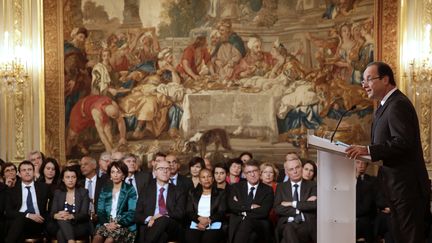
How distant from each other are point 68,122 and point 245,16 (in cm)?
327

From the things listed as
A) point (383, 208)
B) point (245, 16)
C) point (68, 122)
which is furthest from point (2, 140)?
point (383, 208)

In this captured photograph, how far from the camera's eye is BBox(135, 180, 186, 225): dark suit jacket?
9289mm

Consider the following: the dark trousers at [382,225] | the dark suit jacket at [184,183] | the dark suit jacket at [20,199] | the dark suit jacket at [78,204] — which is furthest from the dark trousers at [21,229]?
the dark trousers at [382,225]

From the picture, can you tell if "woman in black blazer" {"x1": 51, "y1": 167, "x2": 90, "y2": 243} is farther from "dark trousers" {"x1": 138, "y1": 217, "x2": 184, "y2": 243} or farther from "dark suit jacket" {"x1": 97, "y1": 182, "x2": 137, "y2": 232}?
"dark trousers" {"x1": 138, "y1": 217, "x2": 184, "y2": 243}

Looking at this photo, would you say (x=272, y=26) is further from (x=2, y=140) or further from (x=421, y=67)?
(x=2, y=140)

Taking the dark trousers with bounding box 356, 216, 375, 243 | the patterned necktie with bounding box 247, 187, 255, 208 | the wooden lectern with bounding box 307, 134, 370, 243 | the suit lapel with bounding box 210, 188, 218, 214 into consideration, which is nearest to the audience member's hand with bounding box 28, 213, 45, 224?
the suit lapel with bounding box 210, 188, 218, 214

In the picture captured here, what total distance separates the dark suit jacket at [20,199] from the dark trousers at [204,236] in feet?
6.31

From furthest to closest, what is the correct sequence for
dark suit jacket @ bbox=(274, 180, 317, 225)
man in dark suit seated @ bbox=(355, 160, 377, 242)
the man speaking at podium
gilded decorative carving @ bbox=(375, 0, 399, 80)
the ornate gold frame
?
the ornate gold frame
gilded decorative carving @ bbox=(375, 0, 399, 80)
man in dark suit seated @ bbox=(355, 160, 377, 242)
dark suit jacket @ bbox=(274, 180, 317, 225)
the man speaking at podium

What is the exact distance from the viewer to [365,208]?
30.1 ft

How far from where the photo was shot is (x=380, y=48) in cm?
1141

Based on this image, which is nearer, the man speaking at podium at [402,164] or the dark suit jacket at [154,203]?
the man speaking at podium at [402,164]

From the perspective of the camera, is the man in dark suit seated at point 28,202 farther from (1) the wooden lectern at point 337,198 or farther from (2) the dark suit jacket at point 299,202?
(1) the wooden lectern at point 337,198

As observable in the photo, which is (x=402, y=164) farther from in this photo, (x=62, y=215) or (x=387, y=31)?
(x=387, y=31)

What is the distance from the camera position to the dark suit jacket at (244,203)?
30.2 ft
